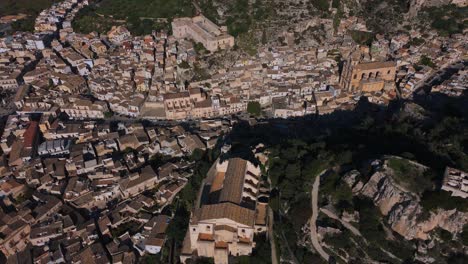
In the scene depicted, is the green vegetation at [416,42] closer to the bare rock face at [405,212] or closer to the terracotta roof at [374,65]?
the terracotta roof at [374,65]

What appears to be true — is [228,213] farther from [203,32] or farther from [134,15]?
[134,15]

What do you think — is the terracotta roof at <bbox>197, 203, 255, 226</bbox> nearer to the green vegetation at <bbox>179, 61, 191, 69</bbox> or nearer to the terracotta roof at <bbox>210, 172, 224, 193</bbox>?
the terracotta roof at <bbox>210, 172, 224, 193</bbox>

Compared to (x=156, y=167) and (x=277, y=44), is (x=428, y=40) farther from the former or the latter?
(x=156, y=167)

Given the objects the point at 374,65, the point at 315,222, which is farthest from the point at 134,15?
the point at 315,222

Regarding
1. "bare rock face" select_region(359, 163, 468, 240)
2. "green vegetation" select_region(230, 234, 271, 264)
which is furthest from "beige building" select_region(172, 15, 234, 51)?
"green vegetation" select_region(230, 234, 271, 264)

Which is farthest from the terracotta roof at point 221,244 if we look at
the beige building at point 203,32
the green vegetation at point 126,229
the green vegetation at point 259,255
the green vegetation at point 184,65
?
the beige building at point 203,32

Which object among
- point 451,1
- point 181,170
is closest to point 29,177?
point 181,170
